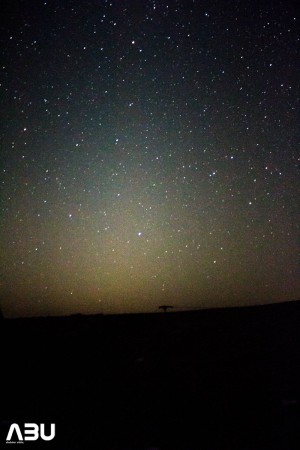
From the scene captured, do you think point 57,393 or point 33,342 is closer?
point 57,393

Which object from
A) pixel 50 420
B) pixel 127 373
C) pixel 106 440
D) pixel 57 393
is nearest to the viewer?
pixel 106 440

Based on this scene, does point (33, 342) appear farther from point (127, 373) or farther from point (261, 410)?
point (261, 410)

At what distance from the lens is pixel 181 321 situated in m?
7.09

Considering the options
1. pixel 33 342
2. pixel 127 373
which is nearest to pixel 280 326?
pixel 127 373

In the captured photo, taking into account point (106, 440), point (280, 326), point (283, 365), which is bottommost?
point (106, 440)

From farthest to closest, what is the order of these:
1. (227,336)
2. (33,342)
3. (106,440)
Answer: (33,342)
(227,336)
(106,440)

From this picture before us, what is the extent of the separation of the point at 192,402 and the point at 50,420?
1.62 meters

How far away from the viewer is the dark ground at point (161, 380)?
4.07 m

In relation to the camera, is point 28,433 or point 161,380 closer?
point 28,433

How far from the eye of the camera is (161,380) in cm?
517

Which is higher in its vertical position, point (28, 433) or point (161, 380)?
point (161, 380)

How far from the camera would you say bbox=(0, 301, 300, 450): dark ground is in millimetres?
4070

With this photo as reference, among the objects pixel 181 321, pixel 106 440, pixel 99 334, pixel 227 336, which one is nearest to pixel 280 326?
pixel 227 336

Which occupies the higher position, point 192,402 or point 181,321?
point 181,321
